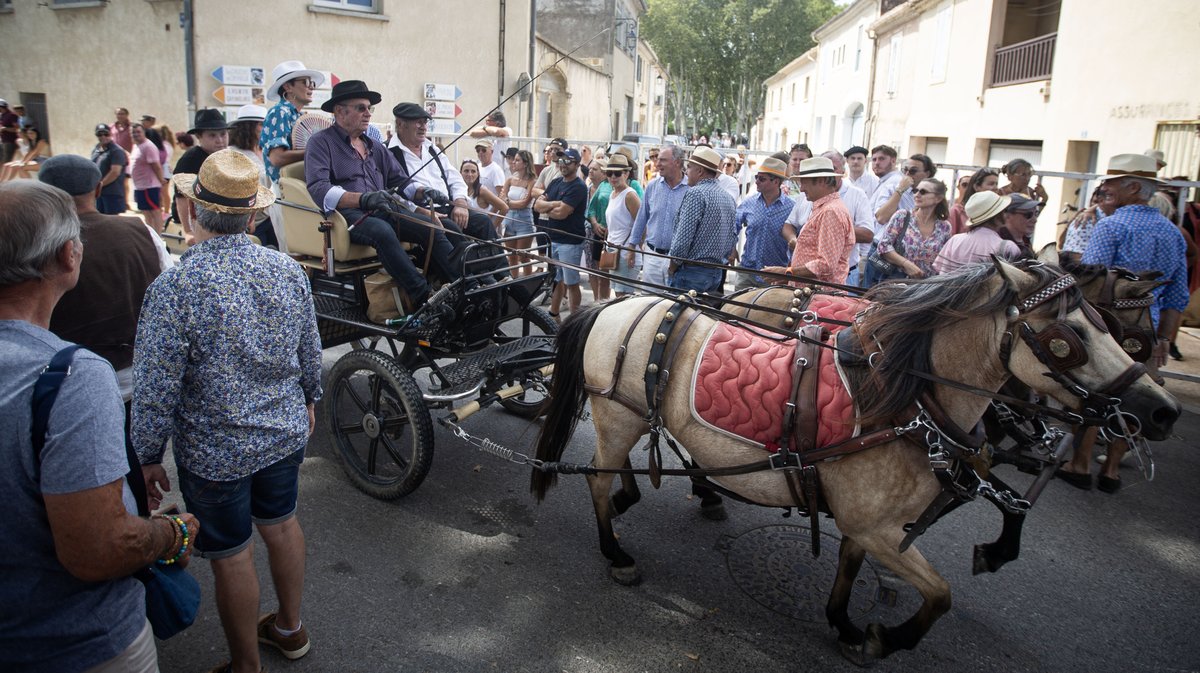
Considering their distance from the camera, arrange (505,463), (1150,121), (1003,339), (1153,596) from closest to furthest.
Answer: (1003,339) < (1153,596) < (505,463) < (1150,121)

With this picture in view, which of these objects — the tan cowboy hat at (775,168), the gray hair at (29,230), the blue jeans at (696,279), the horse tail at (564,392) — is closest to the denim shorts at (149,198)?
the blue jeans at (696,279)

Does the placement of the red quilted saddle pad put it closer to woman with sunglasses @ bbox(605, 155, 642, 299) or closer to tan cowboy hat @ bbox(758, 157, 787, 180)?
tan cowboy hat @ bbox(758, 157, 787, 180)

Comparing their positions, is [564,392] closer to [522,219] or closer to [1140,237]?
[1140,237]

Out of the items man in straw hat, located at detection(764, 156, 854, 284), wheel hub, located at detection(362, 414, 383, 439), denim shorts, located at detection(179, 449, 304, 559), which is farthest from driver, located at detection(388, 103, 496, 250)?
denim shorts, located at detection(179, 449, 304, 559)

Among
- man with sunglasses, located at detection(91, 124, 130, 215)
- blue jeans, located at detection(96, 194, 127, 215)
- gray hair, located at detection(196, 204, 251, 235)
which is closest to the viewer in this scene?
gray hair, located at detection(196, 204, 251, 235)

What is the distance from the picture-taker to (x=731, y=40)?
51344mm

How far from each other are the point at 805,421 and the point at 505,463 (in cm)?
248

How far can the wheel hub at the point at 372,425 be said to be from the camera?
167 inches

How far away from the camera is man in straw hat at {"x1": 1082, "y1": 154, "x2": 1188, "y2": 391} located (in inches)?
192

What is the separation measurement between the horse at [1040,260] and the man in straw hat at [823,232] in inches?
32.3

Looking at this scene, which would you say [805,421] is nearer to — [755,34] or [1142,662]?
[1142,662]

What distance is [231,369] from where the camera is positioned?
2.42 m

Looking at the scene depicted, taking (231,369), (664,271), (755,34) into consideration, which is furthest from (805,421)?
(755,34)

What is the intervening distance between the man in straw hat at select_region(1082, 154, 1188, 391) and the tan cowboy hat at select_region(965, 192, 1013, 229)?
71 cm
